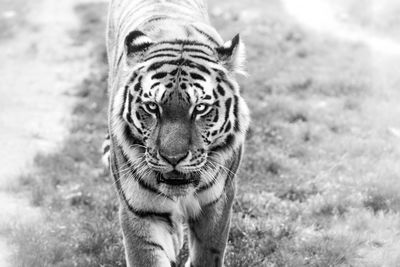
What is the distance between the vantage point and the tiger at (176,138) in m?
3.59

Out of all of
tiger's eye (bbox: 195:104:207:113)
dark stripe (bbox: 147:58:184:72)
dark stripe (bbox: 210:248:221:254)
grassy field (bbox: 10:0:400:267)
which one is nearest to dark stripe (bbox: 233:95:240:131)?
tiger's eye (bbox: 195:104:207:113)

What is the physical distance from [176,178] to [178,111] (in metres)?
0.44

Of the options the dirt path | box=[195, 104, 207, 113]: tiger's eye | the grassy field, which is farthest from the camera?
the dirt path

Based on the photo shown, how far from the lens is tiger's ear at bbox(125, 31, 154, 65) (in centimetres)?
388

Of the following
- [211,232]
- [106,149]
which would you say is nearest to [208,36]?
[211,232]

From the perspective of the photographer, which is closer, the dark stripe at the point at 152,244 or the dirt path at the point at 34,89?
the dark stripe at the point at 152,244

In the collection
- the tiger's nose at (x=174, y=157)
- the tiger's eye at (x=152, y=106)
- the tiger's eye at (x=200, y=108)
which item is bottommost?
the tiger's nose at (x=174, y=157)

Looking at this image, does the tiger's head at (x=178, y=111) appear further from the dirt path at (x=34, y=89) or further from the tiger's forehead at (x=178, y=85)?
the dirt path at (x=34, y=89)

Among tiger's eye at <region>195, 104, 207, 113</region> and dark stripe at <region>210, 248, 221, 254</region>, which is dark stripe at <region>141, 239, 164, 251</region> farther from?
tiger's eye at <region>195, 104, 207, 113</region>

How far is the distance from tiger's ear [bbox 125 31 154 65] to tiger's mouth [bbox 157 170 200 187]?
77 centimetres

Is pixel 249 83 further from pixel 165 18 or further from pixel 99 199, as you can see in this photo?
pixel 165 18

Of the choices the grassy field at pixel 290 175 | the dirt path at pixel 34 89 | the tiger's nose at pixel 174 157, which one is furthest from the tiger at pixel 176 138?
the dirt path at pixel 34 89

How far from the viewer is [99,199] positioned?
5.73 meters

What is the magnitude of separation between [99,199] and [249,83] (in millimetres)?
3404
